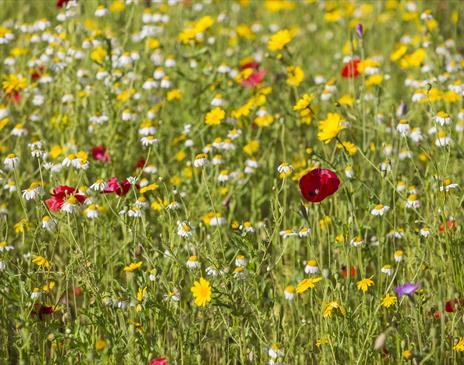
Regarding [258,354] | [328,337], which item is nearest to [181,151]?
[258,354]

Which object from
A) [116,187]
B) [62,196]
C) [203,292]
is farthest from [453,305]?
[62,196]

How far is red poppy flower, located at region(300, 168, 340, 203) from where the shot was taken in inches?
96.2

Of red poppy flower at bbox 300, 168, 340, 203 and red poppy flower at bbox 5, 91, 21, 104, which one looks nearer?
red poppy flower at bbox 300, 168, 340, 203

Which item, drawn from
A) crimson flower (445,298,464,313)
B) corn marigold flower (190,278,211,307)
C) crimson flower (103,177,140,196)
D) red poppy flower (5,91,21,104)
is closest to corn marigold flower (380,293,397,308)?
crimson flower (445,298,464,313)

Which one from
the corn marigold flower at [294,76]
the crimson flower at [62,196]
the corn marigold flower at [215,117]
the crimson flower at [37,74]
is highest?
the crimson flower at [37,74]

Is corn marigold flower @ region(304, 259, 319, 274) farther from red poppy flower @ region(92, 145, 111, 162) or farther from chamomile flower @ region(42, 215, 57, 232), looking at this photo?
red poppy flower @ region(92, 145, 111, 162)

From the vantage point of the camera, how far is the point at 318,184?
2.46 metres

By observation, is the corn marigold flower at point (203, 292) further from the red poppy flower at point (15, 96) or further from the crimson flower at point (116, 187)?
the red poppy flower at point (15, 96)

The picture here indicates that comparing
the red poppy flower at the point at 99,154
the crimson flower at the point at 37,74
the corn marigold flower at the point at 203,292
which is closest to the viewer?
the corn marigold flower at the point at 203,292

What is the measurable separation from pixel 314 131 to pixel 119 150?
3.41 feet

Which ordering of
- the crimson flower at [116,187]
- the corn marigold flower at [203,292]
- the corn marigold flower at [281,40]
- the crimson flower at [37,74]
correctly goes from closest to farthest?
the corn marigold flower at [203,292] → the crimson flower at [116,187] → the corn marigold flower at [281,40] → the crimson flower at [37,74]

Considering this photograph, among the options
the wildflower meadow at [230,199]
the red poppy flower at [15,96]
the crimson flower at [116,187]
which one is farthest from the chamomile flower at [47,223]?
the red poppy flower at [15,96]

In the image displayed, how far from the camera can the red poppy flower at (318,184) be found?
2.44 m

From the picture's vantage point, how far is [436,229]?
255 cm
